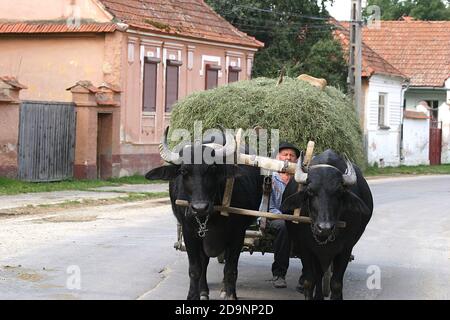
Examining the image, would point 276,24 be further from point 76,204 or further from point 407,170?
point 76,204

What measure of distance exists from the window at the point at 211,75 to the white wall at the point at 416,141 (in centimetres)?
1279

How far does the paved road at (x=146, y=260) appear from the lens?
33.5 feet

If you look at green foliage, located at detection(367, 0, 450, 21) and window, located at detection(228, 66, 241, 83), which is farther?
green foliage, located at detection(367, 0, 450, 21)

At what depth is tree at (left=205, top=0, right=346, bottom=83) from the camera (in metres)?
36.5

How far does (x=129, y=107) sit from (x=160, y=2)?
4.78m

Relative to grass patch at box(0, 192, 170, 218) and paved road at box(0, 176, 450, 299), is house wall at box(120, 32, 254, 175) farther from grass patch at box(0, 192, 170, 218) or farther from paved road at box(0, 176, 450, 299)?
paved road at box(0, 176, 450, 299)

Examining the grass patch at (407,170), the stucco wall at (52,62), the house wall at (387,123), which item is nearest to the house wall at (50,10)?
the stucco wall at (52,62)

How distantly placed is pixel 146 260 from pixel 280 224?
2.90m

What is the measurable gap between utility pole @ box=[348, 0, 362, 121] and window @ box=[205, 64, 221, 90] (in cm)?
473

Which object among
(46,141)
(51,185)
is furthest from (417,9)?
(51,185)

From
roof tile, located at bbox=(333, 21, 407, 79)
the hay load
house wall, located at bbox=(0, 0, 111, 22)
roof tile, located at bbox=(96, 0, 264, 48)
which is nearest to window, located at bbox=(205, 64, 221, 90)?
roof tile, located at bbox=(96, 0, 264, 48)
